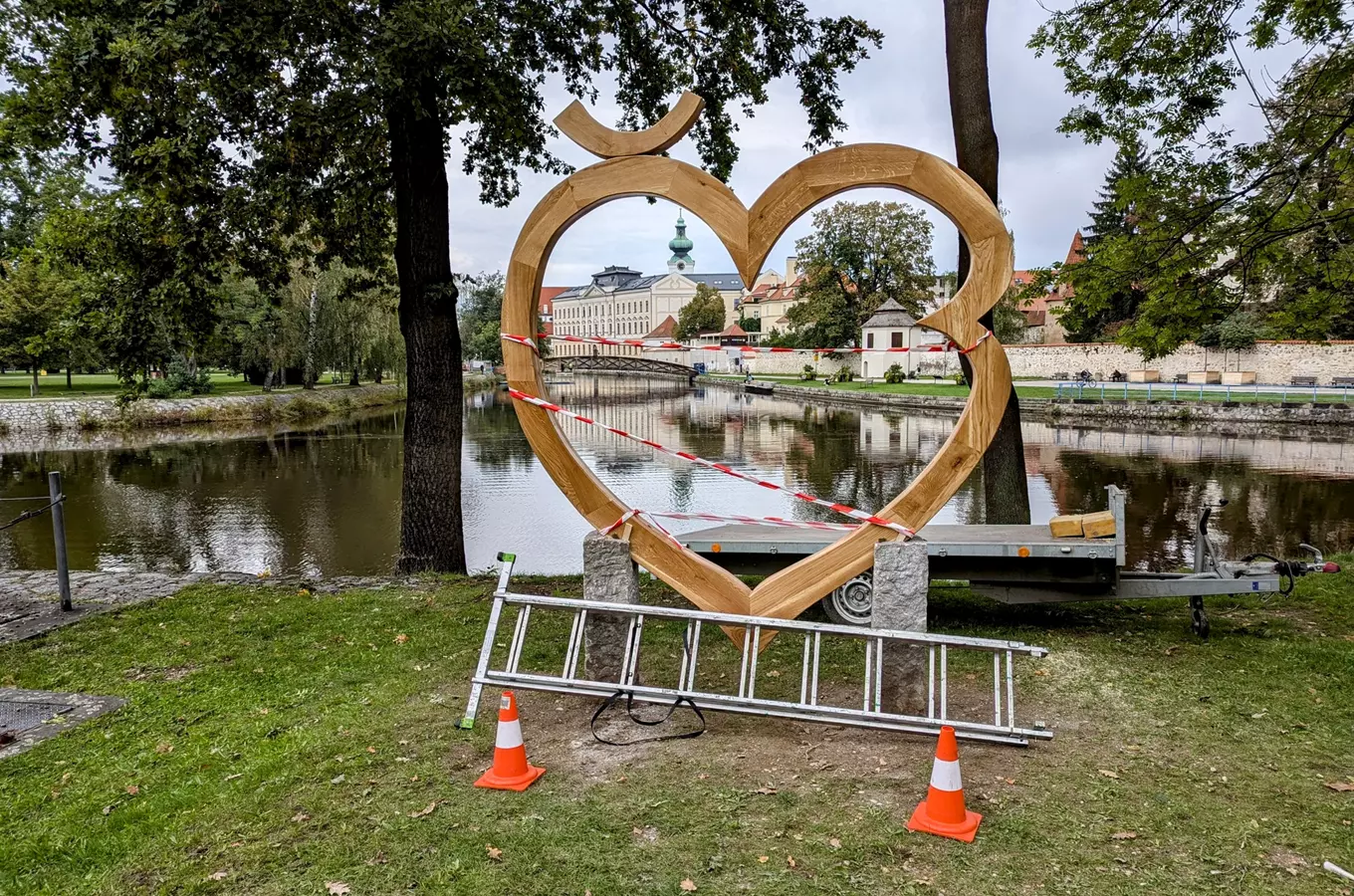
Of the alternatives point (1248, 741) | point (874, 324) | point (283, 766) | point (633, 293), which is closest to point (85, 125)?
point (283, 766)

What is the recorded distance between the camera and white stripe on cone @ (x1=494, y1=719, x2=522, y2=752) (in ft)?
→ 14.8

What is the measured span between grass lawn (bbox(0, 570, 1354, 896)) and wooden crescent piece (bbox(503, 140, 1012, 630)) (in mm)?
967

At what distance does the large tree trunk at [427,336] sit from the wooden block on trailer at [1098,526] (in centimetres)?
669

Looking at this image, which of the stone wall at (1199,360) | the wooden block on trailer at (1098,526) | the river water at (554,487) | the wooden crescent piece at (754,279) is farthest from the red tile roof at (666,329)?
the wooden crescent piece at (754,279)

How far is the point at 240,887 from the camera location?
3.61 meters

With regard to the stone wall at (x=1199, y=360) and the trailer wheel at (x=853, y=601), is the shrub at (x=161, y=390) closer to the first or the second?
the trailer wheel at (x=853, y=601)

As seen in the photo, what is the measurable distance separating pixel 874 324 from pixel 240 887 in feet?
201

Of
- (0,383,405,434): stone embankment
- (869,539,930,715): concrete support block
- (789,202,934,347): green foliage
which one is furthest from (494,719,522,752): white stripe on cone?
(789,202,934,347): green foliage

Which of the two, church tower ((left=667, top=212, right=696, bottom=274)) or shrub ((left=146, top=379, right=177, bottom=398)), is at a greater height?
church tower ((left=667, top=212, right=696, bottom=274))

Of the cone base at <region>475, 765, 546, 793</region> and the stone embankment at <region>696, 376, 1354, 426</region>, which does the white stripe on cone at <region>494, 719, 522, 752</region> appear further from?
the stone embankment at <region>696, 376, 1354, 426</region>

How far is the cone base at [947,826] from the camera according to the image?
394cm

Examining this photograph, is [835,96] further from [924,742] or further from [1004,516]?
[924,742]

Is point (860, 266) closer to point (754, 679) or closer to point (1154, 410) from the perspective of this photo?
point (1154, 410)

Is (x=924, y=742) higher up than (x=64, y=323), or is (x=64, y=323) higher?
(x=64, y=323)
